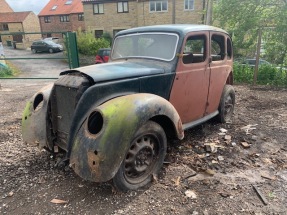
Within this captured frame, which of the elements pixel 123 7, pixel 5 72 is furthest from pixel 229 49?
pixel 123 7

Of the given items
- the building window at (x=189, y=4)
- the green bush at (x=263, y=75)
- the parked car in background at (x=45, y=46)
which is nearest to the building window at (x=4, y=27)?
the parked car in background at (x=45, y=46)

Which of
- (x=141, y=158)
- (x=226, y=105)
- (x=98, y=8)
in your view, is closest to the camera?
(x=141, y=158)

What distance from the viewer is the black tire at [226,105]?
5.05m

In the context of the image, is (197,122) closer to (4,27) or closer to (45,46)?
(45,46)

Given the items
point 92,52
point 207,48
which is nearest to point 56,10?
point 92,52

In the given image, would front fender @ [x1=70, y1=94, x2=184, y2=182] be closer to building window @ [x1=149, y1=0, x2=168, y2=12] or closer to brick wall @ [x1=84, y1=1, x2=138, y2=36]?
building window @ [x1=149, y1=0, x2=168, y2=12]

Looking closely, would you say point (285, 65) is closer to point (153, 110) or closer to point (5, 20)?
point (153, 110)

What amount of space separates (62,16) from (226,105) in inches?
1534

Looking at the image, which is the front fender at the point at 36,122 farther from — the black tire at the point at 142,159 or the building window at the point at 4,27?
the building window at the point at 4,27

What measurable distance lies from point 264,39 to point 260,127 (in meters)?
5.37

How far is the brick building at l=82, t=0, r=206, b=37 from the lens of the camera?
25016mm

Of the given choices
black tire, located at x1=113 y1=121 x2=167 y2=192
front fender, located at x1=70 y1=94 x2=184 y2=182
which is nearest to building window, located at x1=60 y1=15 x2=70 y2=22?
black tire, located at x1=113 y1=121 x2=167 y2=192

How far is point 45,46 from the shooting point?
88.0 ft

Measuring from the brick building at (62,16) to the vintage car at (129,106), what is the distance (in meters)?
35.3
